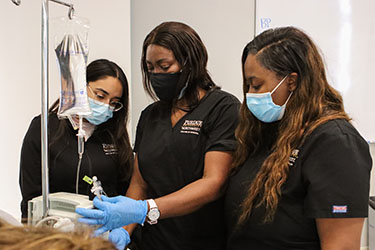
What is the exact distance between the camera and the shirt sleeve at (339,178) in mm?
1014

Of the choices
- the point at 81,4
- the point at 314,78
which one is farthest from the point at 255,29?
the point at 314,78

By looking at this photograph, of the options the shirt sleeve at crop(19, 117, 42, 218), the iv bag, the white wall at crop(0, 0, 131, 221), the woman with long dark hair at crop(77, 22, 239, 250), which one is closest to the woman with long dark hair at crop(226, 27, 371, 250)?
the woman with long dark hair at crop(77, 22, 239, 250)

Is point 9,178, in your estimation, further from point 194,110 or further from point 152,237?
point 194,110

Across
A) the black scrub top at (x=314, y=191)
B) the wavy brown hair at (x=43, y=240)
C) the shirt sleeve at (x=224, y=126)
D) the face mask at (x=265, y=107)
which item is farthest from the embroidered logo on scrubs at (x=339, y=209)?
the wavy brown hair at (x=43, y=240)

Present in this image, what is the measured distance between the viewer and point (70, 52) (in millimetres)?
1082

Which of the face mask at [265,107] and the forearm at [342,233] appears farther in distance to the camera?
the face mask at [265,107]

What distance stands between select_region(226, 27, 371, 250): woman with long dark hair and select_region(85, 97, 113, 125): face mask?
0.60 m

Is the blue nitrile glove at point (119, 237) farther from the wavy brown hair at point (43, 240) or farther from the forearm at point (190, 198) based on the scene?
the wavy brown hair at point (43, 240)

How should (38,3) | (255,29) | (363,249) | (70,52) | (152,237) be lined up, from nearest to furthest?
(70,52)
(152,237)
(38,3)
(255,29)
(363,249)

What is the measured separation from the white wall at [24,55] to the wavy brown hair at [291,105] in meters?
1.22

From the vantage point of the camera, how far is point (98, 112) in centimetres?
154

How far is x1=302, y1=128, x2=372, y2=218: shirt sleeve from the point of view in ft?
3.33

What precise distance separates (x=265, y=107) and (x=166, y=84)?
16.7 inches

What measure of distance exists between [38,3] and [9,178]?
1028mm
